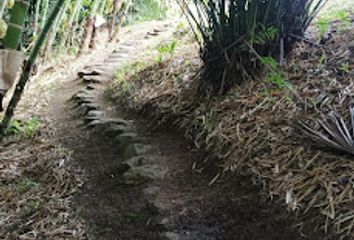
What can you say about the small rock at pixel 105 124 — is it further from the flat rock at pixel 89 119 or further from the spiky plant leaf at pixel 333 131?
the spiky plant leaf at pixel 333 131

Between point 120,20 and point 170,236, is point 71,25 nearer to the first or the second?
point 120,20

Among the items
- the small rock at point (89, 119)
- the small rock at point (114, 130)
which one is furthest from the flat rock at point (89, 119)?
the small rock at point (114, 130)

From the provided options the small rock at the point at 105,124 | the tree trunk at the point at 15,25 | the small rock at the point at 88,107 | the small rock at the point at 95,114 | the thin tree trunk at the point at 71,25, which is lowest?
the small rock at the point at 88,107

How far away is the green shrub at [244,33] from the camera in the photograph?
256 centimetres

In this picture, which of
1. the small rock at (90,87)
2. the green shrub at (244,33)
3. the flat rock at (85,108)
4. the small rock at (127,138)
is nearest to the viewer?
the green shrub at (244,33)

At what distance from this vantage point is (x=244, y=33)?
2.60 m

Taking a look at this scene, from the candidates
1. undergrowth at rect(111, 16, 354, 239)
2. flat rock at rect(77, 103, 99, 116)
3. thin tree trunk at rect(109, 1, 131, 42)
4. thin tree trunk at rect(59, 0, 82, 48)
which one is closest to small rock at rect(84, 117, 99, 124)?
flat rock at rect(77, 103, 99, 116)

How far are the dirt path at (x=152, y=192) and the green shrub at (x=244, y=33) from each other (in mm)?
459

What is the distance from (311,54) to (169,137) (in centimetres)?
89

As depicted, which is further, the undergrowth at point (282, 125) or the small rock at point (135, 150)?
the small rock at point (135, 150)

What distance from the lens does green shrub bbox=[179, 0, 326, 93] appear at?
2561 mm

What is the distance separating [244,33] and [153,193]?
37.8 inches

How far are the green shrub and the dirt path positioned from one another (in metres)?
0.46

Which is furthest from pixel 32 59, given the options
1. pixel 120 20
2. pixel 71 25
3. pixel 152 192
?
pixel 120 20
